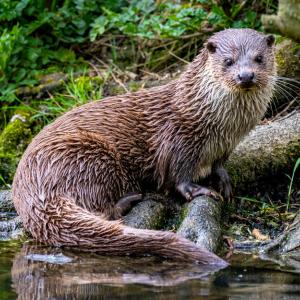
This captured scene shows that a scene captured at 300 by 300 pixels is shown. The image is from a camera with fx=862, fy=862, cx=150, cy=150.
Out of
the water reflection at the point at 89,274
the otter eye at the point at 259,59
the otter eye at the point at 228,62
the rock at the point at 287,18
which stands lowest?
the water reflection at the point at 89,274

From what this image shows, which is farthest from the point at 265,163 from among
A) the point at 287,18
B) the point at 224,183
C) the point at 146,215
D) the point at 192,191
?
the point at 287,18

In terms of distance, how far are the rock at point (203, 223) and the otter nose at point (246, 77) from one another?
0.74m

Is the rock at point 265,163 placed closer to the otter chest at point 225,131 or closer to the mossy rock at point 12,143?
the otter chest at point 225,131

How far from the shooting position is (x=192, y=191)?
17.0ft

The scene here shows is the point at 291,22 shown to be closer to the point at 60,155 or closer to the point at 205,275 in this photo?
the point at 205,275

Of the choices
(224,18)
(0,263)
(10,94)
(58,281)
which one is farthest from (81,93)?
(58,281)

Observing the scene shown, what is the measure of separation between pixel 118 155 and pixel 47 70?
245cm

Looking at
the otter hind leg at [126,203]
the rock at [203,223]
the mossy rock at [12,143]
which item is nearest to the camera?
the rock at [203,223]

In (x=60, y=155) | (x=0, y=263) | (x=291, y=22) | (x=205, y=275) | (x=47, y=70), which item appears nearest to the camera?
(x=291, y=22)

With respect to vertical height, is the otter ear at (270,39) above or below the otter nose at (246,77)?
above

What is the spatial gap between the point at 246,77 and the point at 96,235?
4.01 ft

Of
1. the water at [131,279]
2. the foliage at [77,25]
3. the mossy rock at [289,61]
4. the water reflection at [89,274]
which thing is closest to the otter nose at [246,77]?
the water at [131,279]

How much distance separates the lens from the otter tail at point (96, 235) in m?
4.30

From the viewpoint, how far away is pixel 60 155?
4.98 metres
